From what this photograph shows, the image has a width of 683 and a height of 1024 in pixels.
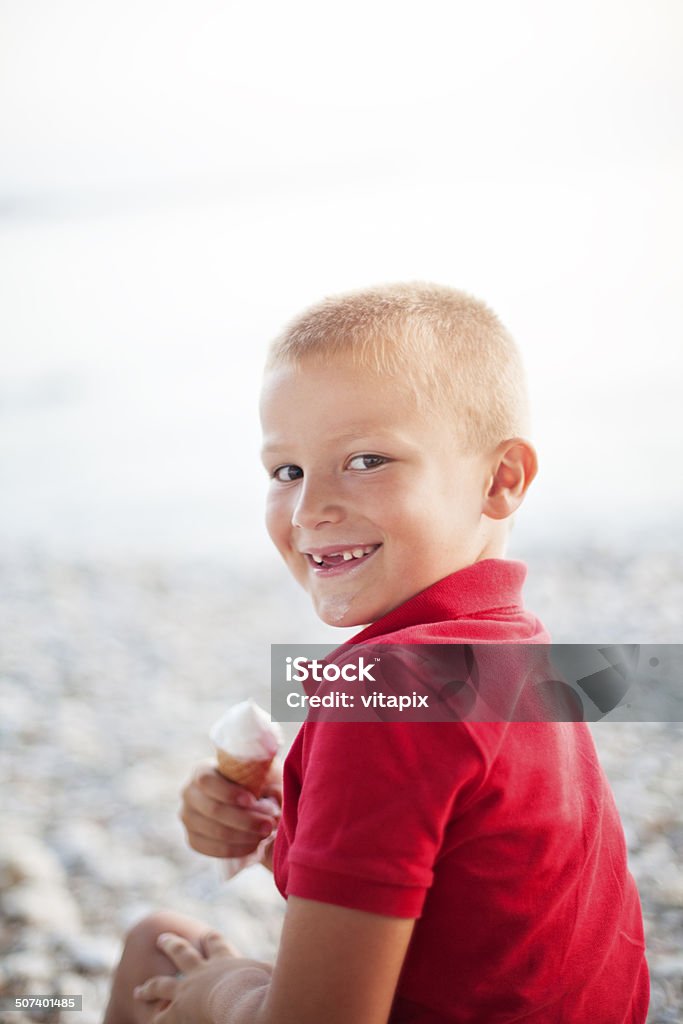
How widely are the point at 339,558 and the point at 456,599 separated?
0.41 ft

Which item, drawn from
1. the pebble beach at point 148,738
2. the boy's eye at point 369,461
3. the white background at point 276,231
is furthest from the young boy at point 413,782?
the white background at point 276,231

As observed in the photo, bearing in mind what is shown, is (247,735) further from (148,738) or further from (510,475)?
(148,738)

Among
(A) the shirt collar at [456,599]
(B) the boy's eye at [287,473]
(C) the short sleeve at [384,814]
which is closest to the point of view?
(C) the short sleeve at [384,814]

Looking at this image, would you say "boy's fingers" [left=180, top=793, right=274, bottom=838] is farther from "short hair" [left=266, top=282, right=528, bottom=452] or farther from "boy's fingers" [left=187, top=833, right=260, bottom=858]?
"short hair" [left=266, top=282, right=528, bottom=452]

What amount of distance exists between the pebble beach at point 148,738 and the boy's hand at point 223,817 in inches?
15.9

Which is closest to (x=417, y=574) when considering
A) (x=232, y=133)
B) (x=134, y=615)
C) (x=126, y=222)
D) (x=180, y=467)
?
(x=134, y=615)

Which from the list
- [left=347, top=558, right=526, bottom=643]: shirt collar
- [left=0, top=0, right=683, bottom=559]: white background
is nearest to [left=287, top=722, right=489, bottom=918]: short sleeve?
[left=347, top=558, right=526, bottom=643]: shirt collar

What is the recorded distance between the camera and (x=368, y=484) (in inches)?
32.7

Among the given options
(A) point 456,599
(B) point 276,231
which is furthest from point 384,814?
(B) point 276,231

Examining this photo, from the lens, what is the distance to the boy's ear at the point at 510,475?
0.90 m

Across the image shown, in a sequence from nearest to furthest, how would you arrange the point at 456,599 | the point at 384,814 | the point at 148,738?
the point at 384,814 < the point at 456,599 < the point at 148,738

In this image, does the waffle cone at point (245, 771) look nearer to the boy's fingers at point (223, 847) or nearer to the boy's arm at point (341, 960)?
the boy's fingers at point (223, 847)

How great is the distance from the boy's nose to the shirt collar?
102 millimetres

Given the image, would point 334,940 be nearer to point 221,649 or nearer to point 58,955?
point 58,955
